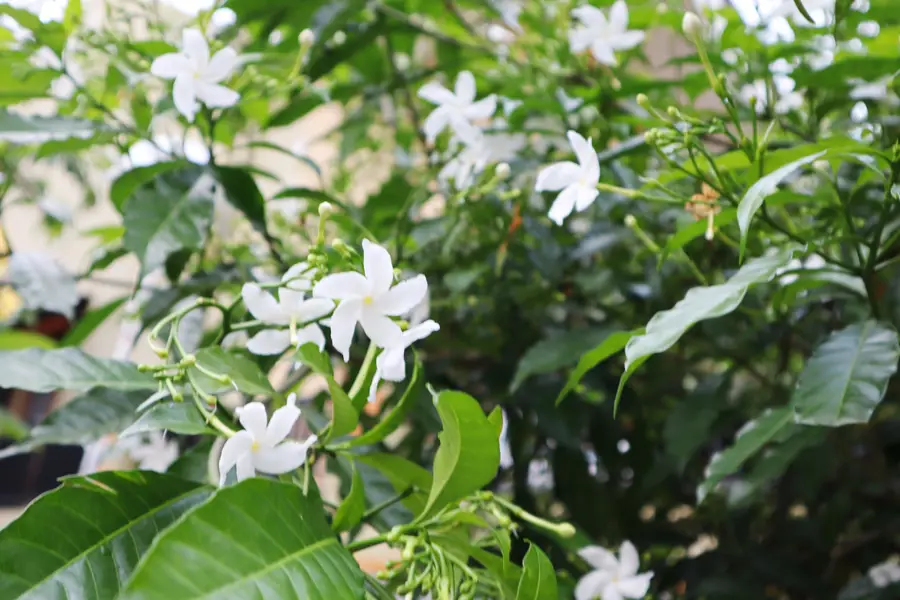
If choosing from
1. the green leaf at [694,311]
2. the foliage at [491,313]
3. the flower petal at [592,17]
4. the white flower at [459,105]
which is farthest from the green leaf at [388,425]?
the flower petal at [592,17]

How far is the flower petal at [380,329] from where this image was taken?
15.5 inches

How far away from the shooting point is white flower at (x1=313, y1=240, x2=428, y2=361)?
385 millimetres

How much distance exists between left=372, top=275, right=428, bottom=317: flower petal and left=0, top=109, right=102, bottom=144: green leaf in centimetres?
43

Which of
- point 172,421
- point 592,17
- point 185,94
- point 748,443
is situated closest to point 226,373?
point 172,421

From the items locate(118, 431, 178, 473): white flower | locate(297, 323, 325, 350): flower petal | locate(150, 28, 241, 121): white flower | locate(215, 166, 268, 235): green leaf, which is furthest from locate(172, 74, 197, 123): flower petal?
locate(118, 431, 178, 473): white flower

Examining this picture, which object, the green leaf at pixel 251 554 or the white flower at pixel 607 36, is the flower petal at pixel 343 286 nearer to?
the green leaf at pixel 251 554

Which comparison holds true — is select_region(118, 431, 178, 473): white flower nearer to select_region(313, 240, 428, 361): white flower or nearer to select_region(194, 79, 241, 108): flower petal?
select_region(194, 79, 241, 108): flower petal

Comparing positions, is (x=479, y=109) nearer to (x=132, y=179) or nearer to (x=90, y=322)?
(x=132, y=179)

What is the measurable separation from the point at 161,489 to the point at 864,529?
2.53ft

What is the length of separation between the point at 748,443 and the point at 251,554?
0.38 m

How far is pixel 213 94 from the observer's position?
57 centimetres

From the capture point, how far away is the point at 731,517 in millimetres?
850

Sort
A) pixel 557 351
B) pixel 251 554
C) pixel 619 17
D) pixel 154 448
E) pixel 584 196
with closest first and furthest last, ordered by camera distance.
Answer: pixel 251 554, pixel 584 196, pixel 557 351, pixel 619 17, pixel 154 448

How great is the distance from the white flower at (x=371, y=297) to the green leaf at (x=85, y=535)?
131mm
